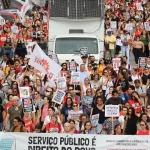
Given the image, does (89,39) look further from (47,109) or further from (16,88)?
(47,109)

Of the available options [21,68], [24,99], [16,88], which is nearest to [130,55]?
[21,68]

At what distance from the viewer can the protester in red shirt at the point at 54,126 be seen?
55.2ft

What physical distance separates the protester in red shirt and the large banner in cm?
55

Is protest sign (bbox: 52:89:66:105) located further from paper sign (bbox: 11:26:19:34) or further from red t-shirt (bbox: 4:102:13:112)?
paper sign (bbox: 11:26:19:34)

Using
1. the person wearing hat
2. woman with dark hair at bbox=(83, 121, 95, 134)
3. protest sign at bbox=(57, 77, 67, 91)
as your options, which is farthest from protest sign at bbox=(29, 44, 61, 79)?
the person wearing hat

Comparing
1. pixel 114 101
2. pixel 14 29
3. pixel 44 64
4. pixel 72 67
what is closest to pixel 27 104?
pixel 114 101

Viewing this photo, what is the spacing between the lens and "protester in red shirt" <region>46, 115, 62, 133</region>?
16.8 m

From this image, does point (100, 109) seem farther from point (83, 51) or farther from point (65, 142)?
point (83, 51)

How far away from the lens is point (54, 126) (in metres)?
16.9

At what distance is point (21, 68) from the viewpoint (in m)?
23.3

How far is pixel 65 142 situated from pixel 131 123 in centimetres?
187

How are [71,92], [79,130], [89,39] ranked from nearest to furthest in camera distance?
[79,130], [71,92], [89,39]

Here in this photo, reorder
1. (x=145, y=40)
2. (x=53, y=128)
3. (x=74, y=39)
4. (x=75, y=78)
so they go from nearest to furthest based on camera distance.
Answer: (x=53, y=128)
(x=75, y=78)
(x=74, y=39)
(x=145, y=40)

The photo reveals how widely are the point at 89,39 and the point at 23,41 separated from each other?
3406 millimetres
